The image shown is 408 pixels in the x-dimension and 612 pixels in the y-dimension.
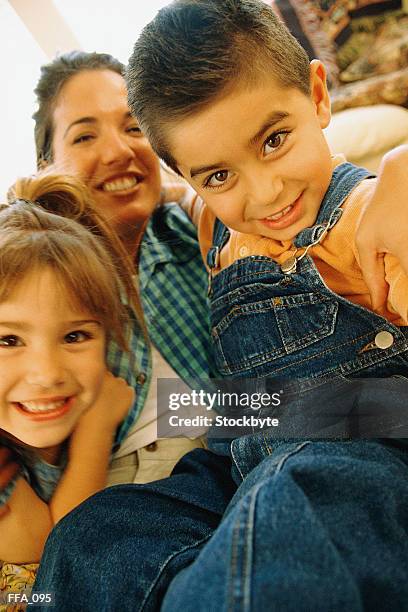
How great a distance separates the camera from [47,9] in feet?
2.84

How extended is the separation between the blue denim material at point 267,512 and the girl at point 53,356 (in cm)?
8

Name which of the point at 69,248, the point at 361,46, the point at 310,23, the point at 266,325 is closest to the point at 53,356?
the point at 69,248

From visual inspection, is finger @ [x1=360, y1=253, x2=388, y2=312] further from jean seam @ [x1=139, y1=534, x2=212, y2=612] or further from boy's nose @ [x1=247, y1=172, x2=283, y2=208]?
jean seam @ [x1=139, y1=534, x2=212, y2=612]

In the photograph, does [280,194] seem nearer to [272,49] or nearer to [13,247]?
[272,49]

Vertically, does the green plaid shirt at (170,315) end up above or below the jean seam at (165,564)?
above

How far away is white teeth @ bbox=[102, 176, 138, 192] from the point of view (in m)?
0.85

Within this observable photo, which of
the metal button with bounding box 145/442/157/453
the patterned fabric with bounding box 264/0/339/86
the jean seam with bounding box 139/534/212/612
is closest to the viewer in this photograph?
the jean seam with bounding box 139/534/212/612

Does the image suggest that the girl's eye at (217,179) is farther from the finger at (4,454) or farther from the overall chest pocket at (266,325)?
the finger at (4,454)

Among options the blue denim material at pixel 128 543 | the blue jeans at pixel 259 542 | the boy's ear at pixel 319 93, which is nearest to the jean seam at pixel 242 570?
the blue jeans at pixel 259 542

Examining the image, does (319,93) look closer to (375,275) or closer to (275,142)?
(275,142)

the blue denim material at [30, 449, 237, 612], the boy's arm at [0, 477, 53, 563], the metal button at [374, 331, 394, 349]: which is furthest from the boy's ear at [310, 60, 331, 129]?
the boy's arm at [0, 477, 53, 563]

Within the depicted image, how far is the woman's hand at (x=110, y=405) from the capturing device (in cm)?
74

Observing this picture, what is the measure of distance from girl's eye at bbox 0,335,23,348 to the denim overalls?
0.86ft

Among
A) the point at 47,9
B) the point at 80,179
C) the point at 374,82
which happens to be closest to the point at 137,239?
the point at 80,179
